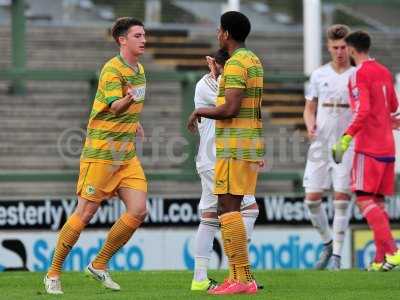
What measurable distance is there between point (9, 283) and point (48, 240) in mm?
3441

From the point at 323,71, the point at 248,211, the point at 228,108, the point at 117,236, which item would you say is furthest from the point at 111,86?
the point at 323,71

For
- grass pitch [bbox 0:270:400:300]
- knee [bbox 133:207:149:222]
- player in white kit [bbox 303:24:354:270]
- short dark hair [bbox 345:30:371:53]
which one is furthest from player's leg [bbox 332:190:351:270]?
knee [bbox 133:207:149:222]

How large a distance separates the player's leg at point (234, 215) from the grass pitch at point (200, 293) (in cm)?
16

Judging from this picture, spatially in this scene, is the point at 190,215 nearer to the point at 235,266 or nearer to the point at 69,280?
the point at 69,280

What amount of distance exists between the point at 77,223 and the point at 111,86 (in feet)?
3.67

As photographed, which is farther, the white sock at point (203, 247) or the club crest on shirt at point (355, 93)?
the club crest on shirt at point (355, 93)

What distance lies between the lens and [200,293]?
9.55 metres

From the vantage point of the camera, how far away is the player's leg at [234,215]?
9047 mm

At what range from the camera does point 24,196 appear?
14.6 m

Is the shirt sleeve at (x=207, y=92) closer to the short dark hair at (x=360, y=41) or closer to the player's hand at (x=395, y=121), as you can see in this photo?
the short dark hair at (x=360, y=41)

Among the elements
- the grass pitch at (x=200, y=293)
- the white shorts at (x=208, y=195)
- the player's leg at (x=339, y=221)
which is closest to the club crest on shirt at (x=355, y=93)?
the player's leg at (x=339, y=221)

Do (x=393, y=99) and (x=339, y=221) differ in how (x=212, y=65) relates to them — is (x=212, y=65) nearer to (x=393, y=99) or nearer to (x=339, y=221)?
(x=393, y=99)

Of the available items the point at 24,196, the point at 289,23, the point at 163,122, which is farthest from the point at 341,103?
the point at 289,23

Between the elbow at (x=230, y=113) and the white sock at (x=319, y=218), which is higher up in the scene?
the elbow at (x=230, y=113)
